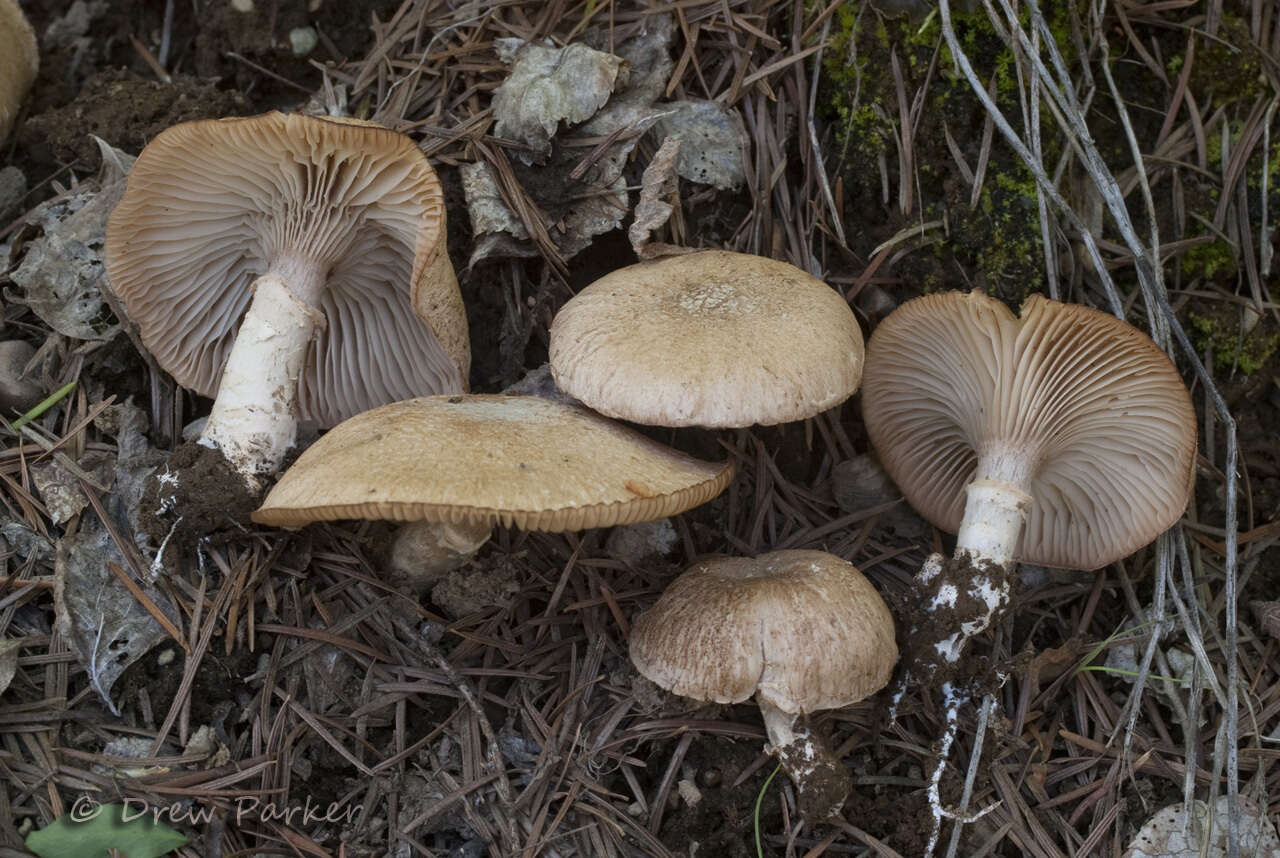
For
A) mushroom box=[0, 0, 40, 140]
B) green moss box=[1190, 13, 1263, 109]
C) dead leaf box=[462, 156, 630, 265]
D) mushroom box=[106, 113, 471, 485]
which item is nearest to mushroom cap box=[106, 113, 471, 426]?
mushroom box=[106, 113, 471, 485]

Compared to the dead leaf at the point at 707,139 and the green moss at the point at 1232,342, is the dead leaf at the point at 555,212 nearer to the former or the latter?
the dead leaf at the point at 707,139

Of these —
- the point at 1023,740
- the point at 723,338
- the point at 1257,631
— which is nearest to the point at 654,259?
the point at 723,338

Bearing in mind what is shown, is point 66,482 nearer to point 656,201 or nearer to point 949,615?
point 656,201

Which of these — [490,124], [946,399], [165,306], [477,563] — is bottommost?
[477,563]

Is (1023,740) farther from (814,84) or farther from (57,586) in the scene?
(57,586)

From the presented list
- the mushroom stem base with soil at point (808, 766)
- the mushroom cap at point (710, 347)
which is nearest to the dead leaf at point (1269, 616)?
the mushroom stem base with soil at point (808, 766)

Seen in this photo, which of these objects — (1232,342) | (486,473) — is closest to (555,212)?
(486,473)

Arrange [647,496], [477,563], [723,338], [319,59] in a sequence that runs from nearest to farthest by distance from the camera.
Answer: [647,496] → [723,338] → [477,563] → [319,59]
